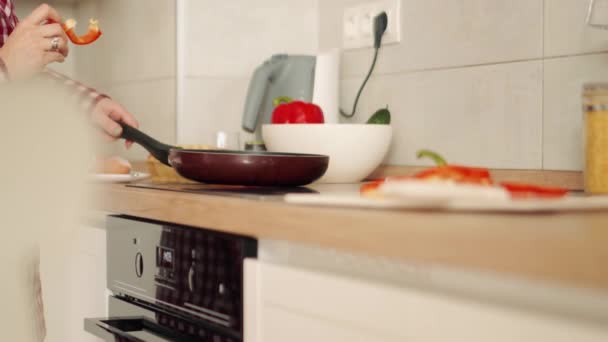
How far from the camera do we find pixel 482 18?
1.47m

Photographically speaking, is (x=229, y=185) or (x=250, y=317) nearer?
(x=250, y=317)

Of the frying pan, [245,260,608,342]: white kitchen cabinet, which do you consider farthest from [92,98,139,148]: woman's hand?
[245,260,608,342]: white kitchen cabinet

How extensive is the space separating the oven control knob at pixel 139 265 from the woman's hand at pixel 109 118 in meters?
0.27

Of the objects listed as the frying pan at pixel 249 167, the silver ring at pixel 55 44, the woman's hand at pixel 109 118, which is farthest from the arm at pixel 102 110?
Result: the frying pan at pixel 249 167

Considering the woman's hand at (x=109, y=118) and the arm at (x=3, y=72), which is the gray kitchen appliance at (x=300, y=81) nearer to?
the woman's hand at (x=109, y=118)

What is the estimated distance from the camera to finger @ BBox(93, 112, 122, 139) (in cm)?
138

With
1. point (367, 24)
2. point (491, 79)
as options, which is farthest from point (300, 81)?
point (491, 79)

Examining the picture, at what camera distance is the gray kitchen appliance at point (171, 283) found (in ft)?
3.23

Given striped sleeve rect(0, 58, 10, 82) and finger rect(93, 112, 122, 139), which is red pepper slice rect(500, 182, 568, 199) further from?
striped sleeve rect(0, 58, 10, 82)

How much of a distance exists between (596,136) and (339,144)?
486mm

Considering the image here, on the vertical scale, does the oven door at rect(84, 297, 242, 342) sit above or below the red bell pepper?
below

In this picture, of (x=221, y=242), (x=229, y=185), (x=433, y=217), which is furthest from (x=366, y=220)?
(x=229, y=185)

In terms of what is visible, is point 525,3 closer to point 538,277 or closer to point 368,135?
point 368,135

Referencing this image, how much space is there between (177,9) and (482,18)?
0.74 meters
